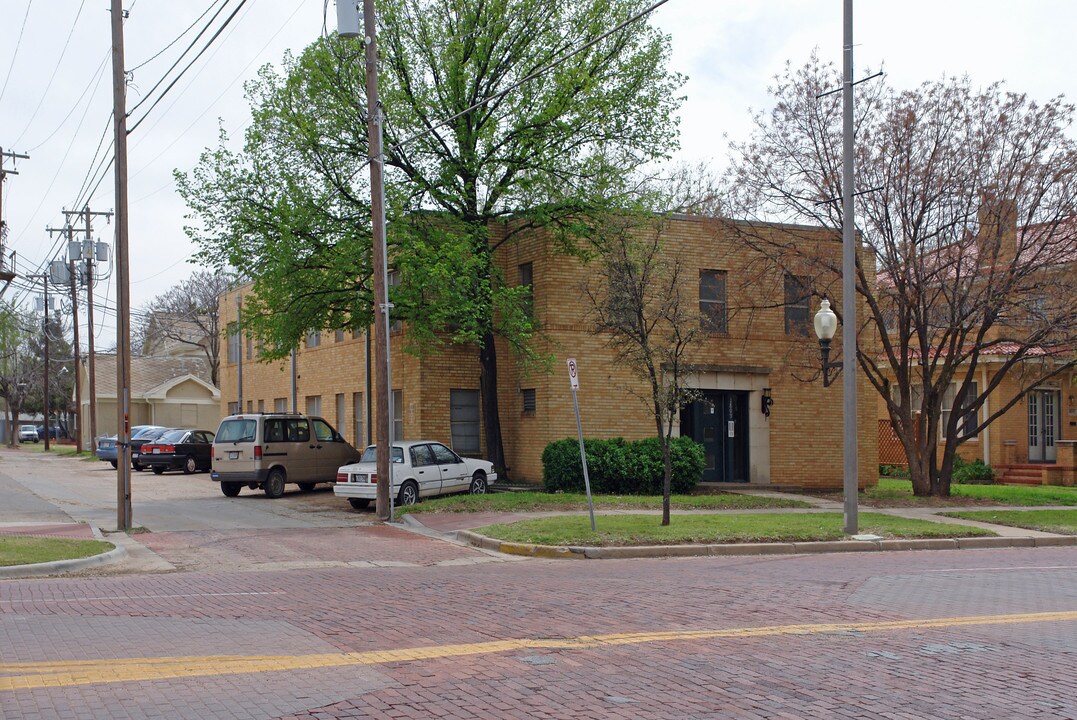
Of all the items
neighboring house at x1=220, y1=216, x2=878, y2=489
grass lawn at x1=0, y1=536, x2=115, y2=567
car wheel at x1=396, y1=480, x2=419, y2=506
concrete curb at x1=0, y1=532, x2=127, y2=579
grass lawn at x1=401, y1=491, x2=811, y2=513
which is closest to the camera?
concrete curb at x1=0, y1=532, x2=127, y2=579

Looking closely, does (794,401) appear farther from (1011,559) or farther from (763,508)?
(1011,559)

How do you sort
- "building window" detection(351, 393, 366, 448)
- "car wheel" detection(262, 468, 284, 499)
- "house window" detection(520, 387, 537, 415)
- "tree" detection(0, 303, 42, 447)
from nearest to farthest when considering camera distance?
1. "car wheel" detection(262, 468, 284, 499)
2. "house window" detection(520, 387, 537, 415)
3. "building window" detection(351, 393, 366, 448)
4. "tree" detection(0, 303, 42, 447)

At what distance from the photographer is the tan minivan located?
24125mm

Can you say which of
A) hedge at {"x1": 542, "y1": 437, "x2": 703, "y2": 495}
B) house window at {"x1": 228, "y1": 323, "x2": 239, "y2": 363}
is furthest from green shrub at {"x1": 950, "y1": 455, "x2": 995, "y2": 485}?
house window at {"x1": 228, "y1": 323, "x2": 239, "y2": 363}

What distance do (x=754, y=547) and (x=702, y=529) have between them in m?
1.15

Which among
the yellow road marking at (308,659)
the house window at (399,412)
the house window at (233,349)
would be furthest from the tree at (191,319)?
the yellow road marking at (308,659)

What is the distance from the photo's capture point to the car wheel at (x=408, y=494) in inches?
838

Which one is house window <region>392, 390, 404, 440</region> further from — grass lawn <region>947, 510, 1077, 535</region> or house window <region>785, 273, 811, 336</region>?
grass lawn <region>947, 510, 1077, 535</region>

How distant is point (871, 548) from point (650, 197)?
10.6m

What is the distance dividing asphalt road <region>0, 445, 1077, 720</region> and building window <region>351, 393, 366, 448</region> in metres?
16.7

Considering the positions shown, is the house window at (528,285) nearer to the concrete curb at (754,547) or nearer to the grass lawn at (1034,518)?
the concrete curb at (754,547)

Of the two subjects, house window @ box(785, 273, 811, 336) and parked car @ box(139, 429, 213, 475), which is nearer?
house window @ box(785, 273, 811, 336)

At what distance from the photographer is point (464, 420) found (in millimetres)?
28109

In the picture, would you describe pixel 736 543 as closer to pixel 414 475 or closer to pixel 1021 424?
pixel 414 475
